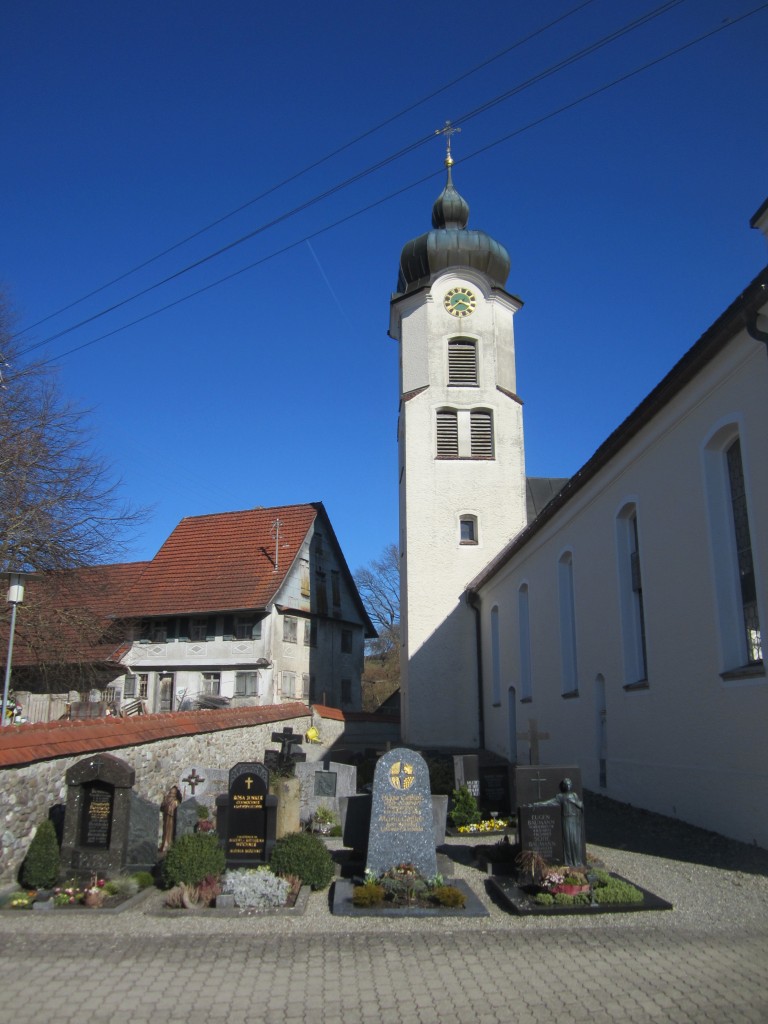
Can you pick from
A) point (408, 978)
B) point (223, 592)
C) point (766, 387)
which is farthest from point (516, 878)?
point (223, 592)

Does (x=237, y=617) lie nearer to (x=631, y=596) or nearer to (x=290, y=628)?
(x=290, y=628)

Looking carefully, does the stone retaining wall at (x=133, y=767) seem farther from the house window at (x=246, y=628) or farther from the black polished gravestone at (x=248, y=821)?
the house window at (x=246, y=628)

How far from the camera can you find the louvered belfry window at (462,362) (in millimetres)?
31953

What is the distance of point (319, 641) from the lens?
37.2 meters

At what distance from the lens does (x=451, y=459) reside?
3094 cm

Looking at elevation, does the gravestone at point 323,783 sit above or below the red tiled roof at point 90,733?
below

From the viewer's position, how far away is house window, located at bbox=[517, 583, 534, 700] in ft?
77.6

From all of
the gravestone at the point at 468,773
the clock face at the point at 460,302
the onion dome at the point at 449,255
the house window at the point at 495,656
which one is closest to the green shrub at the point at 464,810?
the gravestone at the point at 468,773

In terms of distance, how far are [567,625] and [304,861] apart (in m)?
11.7

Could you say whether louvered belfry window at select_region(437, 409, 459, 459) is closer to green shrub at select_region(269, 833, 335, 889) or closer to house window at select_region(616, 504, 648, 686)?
house window at select_region(616, 504, 648, 686)

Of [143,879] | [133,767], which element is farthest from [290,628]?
[143,879]

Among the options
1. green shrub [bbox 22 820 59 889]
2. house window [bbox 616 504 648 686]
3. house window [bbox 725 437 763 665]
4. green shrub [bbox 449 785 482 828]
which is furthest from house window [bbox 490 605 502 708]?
green shrub [bbox 22 820 59 889]

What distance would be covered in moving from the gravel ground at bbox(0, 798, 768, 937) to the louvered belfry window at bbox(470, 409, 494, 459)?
2146cm

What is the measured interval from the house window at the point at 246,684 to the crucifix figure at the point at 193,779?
2066 cm
